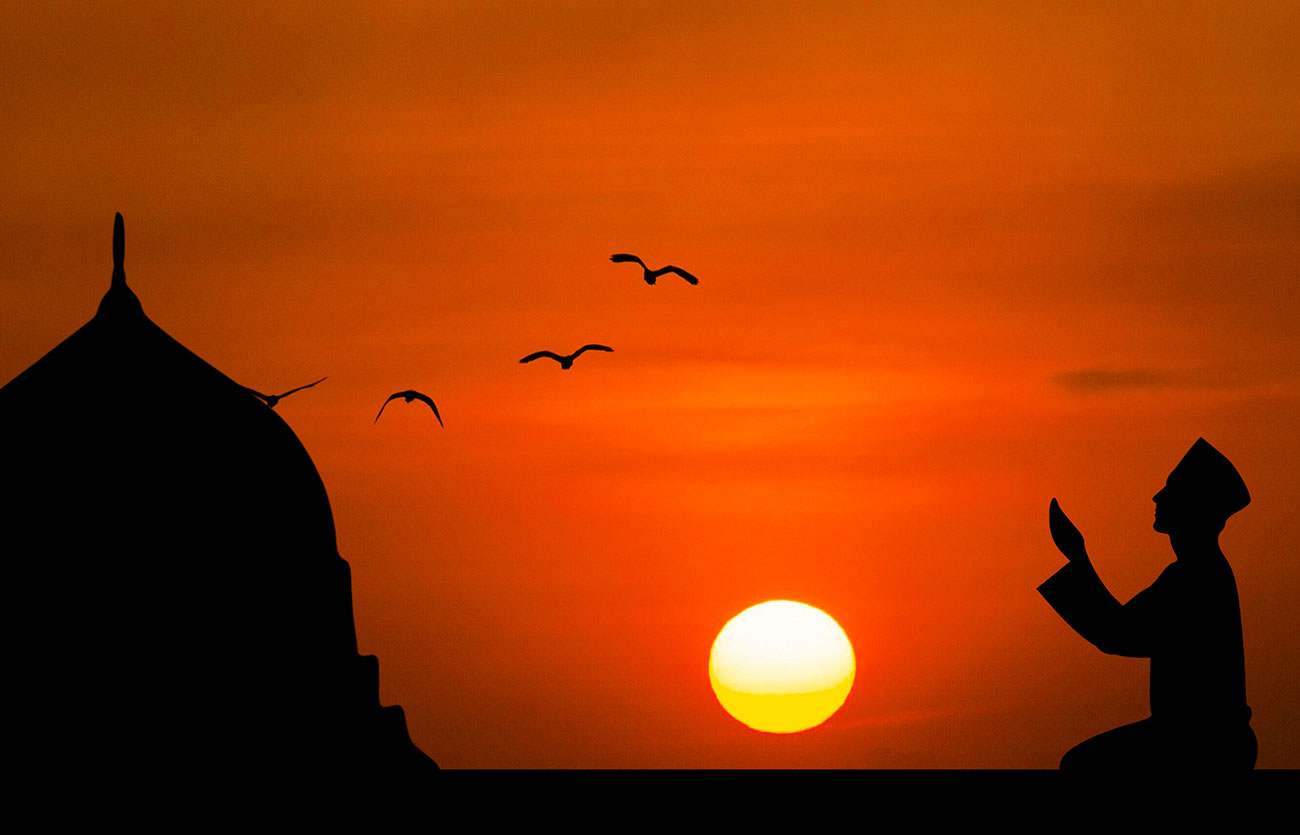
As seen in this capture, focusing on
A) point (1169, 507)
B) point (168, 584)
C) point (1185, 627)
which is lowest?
point (1185, 627)

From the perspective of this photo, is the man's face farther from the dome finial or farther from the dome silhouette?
the dome finial

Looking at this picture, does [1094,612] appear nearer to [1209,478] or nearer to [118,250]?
[1209,478]

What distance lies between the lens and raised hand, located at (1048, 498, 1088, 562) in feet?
38.2

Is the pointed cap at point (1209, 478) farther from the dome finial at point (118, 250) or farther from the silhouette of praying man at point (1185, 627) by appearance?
the dome finial at point (118, 250)

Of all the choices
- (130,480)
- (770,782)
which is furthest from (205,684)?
(770,782)

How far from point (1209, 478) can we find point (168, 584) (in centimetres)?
866

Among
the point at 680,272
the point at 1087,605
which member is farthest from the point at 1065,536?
the point at 680,272

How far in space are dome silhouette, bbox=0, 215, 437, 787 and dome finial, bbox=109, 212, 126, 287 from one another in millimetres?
250

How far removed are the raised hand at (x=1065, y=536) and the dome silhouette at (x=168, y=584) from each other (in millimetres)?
7380

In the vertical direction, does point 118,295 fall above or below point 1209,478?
above

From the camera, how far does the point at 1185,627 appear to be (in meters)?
11.7

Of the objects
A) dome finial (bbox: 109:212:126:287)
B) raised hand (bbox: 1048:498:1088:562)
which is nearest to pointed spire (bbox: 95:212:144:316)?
dome finial (bbox: 109:212:126:287)

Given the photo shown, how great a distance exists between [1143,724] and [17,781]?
28.8ft

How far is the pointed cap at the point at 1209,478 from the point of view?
11.7 meters
